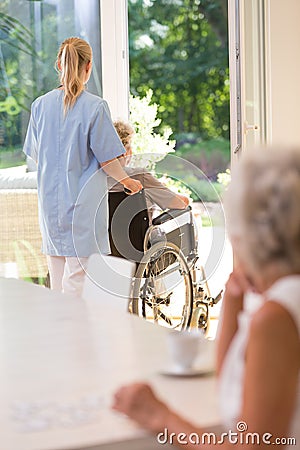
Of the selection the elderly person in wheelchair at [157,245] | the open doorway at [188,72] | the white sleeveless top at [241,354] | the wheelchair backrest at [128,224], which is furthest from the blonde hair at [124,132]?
the open doorway at [188,72]

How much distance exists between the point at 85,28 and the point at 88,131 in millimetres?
2052

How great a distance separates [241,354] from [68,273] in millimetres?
2708

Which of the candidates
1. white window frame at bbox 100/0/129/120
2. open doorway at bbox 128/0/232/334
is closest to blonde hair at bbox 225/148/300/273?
white window frame at bbox 100/0/129/120

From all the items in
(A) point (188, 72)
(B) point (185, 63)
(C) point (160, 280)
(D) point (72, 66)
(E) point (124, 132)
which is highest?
(B) point (185, 63)

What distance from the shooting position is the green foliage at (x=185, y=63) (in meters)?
12.4

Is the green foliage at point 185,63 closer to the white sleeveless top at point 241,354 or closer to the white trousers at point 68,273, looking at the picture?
the white trousers at point 68,273

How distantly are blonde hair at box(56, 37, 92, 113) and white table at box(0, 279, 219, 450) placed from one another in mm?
1736

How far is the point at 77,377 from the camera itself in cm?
133

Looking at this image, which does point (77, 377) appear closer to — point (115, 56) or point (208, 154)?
point (115, 56)

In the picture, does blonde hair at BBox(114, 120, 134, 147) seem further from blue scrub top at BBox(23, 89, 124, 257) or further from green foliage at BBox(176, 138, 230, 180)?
green foliage at BBox(176, 138, 230, 180)

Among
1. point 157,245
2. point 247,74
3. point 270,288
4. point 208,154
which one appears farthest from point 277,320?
point 208,154

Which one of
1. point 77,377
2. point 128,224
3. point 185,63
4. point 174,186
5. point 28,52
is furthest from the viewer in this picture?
point 185,63

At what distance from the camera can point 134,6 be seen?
1233 cm

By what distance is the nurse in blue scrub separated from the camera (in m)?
3.59
